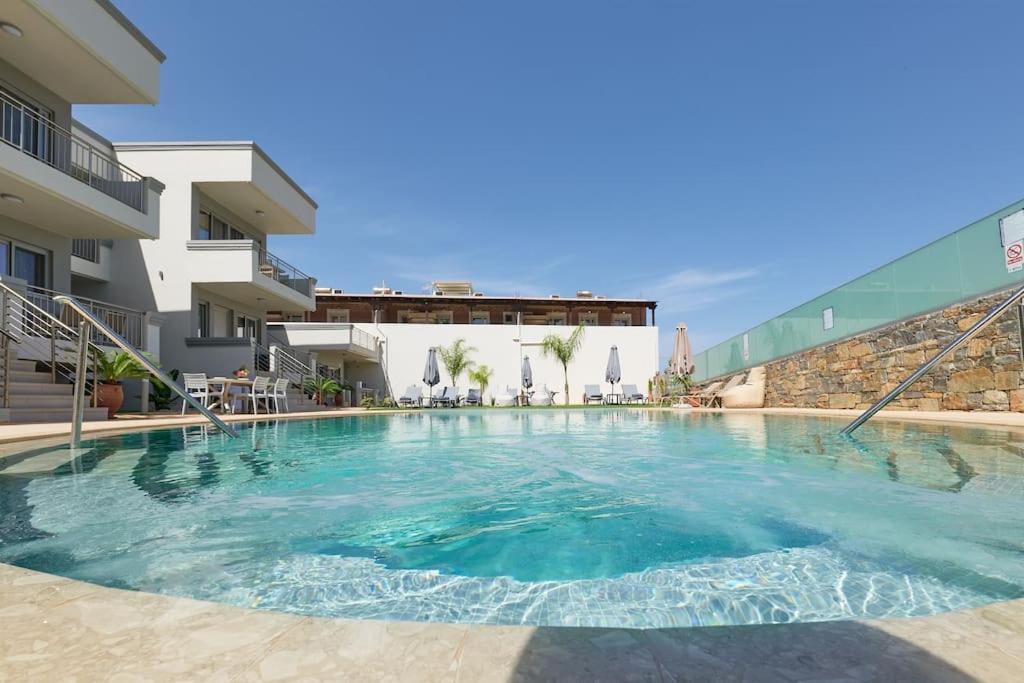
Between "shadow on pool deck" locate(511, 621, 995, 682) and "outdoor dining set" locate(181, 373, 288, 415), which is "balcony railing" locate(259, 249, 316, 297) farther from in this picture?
"shadow on pool deck" locate(511, 621, 995, 682)

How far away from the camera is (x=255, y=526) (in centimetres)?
303

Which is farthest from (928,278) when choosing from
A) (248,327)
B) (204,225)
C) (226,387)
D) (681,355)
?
(248,327)

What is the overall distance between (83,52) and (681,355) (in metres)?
20.9

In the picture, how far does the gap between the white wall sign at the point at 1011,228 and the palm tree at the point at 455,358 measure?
71.6ft

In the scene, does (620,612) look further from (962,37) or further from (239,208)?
(239,208)

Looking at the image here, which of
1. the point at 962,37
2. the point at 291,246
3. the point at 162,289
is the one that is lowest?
the point at 162,289

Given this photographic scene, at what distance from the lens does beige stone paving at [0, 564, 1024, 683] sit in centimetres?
107

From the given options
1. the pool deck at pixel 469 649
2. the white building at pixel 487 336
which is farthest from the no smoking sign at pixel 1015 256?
the white building at pixel 487 336

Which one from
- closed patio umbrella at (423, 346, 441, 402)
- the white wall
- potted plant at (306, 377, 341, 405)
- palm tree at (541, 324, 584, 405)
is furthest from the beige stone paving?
palm tree at (541, 324, 584, 405)

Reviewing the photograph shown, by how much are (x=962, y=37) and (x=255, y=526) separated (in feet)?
54.6

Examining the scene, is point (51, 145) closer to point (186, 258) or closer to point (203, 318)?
point (186, 258)

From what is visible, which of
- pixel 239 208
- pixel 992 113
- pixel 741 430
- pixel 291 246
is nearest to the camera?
pixel 741 430

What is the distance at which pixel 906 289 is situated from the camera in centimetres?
1075

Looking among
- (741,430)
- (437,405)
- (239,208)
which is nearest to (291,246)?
(239,208)
